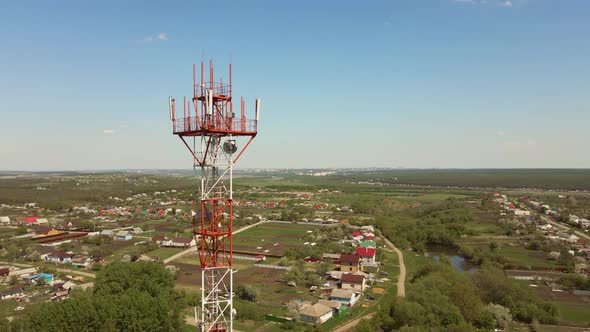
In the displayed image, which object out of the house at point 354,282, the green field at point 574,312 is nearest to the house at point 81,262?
the house at point 354,282

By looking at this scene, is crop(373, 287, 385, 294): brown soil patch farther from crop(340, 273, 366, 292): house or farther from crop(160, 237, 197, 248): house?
crop(160, 237, 197, 248): house

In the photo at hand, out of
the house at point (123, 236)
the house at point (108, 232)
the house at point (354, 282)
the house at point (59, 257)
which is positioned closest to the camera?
the house at point (354, 282)

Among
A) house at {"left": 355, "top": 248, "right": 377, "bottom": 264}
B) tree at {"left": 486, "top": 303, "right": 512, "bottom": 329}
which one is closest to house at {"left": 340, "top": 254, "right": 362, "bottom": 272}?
house at {"left": 355, "top": 248, "right": 377, "bottom": 264}

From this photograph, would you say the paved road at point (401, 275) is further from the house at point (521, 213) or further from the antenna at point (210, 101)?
the house at point (521, 213)

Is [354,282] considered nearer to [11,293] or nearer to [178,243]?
[178,243]

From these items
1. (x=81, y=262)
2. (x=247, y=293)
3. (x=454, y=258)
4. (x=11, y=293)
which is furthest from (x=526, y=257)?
(x=11, y=293)

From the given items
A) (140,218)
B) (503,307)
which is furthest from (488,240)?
(140,218)

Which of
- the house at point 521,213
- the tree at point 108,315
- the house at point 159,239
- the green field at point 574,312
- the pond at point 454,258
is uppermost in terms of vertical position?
the tree at point 108,315
